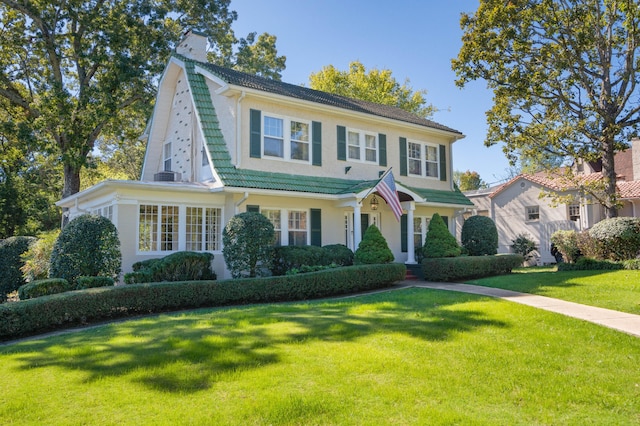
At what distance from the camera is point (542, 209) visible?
79.9 feet

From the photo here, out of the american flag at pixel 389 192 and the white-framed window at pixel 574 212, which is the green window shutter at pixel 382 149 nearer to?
the american flag at pixel 389 192

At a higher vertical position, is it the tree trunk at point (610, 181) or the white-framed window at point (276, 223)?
the tree trunk at point (610, 181)

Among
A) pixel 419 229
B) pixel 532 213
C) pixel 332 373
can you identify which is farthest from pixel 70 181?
pixel 532 213

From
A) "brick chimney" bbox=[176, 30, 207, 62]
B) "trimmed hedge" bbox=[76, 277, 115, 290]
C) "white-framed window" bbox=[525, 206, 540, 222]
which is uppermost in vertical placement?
"brick chimney" bbox=[176, 30, 207, 62]

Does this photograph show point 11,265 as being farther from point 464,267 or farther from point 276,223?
point 464,267

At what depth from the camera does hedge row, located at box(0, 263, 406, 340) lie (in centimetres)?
840

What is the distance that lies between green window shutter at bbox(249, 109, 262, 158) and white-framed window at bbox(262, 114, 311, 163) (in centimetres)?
22

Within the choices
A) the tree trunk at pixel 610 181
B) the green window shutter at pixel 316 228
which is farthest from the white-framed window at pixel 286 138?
the tree trunk at pixel 610 181

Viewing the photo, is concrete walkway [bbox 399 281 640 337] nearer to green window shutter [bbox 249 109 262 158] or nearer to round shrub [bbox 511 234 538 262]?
green window shutter [bbox 249 109 262 158]

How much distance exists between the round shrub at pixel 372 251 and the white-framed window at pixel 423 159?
5666 millimetres

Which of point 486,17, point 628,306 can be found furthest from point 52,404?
point 486,17

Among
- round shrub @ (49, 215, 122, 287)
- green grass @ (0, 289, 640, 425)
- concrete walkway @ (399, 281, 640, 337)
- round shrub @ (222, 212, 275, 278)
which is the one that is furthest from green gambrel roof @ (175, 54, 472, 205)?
green grass @ (0, 289, 640, 425)

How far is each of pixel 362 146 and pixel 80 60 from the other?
1328cm

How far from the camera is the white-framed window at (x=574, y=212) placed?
75.7ft
